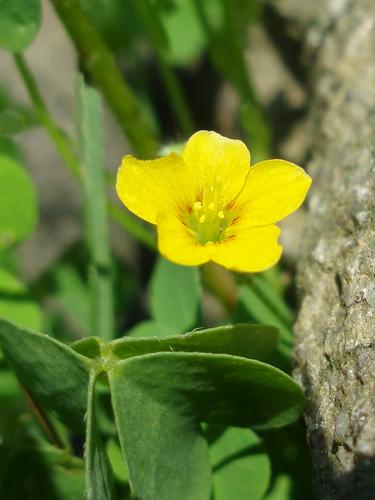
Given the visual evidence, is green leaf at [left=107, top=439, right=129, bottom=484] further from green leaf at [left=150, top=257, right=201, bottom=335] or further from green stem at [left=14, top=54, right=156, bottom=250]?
Result: green stem at [left=14, top=54, right=156, bottom=250]

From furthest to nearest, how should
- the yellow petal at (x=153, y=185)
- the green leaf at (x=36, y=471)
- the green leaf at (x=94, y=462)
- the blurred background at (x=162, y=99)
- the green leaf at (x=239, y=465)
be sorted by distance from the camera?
the blurred background at (x=162, y=99) < the green leaf at (x=36, y=471) < the green leaf at (x=239, y=465) < the yellow petal at (x=153, y=185) < the green leaf at (x=94, y=462)

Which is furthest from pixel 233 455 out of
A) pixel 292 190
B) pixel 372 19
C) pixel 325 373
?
pixel 372 19

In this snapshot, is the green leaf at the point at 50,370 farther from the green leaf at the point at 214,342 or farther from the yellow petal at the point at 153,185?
the yellow petal at the point at 153,185

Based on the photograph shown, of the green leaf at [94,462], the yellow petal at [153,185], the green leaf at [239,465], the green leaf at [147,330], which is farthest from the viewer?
the green leaf at [147,330]

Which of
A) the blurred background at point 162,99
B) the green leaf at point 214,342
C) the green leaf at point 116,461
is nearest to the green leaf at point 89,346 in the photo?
the green leaf at point 214,342

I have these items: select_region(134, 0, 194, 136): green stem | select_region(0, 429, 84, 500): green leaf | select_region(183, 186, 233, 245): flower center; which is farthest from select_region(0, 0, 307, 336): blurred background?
select_region(0, 429, 84, 500): green leaf

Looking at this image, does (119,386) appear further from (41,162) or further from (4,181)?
(41,162)

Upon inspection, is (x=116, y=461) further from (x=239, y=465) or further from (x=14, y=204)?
(x=14, y=204)
